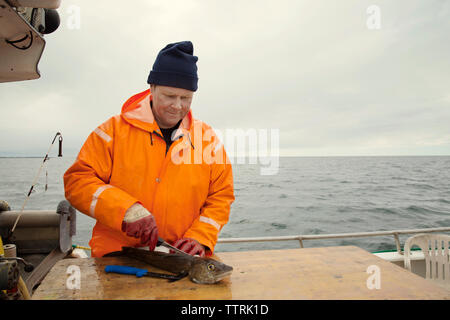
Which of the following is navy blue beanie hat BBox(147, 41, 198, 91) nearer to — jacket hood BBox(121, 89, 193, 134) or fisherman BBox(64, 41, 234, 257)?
fisherman BBox(64, 41, 234, 257)

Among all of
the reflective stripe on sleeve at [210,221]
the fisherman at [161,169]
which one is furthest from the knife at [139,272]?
the reflective stripe on sleeve at [210,221]

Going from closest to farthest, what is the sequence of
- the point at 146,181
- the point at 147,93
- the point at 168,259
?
the point at 168,259 < the point at 146,181 < the point at 147,93

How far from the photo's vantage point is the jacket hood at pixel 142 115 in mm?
2008

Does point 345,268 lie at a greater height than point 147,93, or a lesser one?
lesser

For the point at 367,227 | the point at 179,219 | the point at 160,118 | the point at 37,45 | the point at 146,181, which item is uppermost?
the point at 37,45

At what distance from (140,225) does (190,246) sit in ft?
1.34

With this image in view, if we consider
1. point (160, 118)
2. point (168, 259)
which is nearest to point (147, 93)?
point (160, 118)

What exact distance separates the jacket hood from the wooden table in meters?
0.95

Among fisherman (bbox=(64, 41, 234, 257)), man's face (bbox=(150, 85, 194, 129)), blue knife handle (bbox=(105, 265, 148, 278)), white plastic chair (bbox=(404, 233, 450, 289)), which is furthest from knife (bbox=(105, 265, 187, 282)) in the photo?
white plastic chair (bbox=(404, 233, 450, 289))

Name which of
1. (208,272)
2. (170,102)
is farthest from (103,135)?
(208,272)

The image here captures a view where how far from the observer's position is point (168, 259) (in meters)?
1.61

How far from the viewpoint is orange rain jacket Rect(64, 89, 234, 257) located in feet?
6.15
